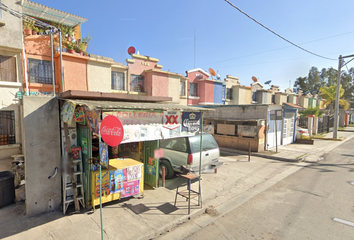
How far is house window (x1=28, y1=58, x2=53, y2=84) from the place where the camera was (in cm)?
1138

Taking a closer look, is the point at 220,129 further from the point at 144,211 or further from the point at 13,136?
the point at 13,136

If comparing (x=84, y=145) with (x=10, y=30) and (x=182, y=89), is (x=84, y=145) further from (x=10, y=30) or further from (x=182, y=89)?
(x=182, y=89)

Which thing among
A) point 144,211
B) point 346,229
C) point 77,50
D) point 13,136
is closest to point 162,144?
point 144,211

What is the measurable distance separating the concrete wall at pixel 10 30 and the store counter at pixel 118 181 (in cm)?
991

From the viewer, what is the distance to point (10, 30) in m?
10.5

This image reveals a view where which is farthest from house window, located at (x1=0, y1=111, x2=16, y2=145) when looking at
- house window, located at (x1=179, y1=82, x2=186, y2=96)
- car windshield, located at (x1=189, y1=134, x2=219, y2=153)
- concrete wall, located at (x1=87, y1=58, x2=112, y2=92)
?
house window, located at (x1=179, y1=82, x2=186, y2=96)

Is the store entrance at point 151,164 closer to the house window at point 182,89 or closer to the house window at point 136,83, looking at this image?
the house window at point 136,83

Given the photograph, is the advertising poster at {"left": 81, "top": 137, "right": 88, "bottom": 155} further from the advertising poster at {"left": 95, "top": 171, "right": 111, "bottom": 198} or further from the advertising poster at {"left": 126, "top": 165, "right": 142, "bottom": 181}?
the advertising poster at {"left": 126, "top": 165, "right": 142, "bottom": 181}

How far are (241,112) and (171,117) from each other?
938 centimetres

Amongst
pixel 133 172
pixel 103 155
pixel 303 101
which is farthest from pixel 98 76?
pixel 303 101

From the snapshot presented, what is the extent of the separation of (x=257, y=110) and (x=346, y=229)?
935cm

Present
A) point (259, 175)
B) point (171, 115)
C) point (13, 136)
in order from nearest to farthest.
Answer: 1. point (171, 115)
2. point (259, 175)
3. point (13, 136)

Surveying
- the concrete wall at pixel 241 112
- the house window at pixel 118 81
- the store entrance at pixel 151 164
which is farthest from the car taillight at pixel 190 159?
the house window at pixel 118 81

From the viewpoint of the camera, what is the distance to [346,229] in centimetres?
445
